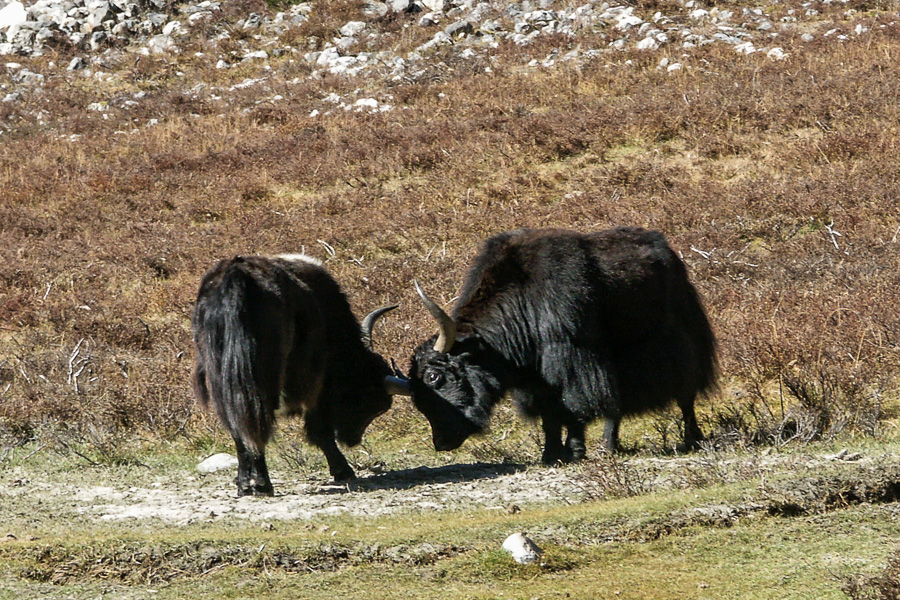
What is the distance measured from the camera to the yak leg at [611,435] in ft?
23.8

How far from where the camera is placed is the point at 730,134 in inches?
590

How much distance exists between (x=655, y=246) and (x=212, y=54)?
20.7m

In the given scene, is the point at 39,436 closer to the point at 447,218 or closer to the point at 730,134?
the point at 447,218

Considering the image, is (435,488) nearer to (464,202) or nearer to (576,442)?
(576,442)

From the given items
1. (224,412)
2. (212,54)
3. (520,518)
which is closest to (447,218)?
(224,412)

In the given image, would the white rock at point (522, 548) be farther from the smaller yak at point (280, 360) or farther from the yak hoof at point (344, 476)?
the yak hoof at point (344, 476)

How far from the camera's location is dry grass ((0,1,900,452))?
8.75 metres

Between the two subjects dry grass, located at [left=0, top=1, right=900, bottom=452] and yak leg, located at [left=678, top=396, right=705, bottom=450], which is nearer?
yak leg, located at [left=678, top=396, right=705, bottom=450]

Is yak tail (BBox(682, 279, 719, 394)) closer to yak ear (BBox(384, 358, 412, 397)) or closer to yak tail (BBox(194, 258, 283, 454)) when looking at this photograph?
yak ear (BBox(384, 358, 412, 397))

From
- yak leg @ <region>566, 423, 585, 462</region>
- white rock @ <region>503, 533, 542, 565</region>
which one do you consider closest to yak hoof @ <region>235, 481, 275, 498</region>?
yak leg @ <region>566, 423, 585, 462</region>

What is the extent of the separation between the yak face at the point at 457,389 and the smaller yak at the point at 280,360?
23cm

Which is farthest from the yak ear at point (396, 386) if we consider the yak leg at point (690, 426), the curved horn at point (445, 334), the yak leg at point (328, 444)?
the yak leg at point (690, 426)

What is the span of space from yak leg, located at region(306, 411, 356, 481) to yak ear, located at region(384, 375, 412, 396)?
515mm

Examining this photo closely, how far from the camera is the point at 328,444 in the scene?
721cm
